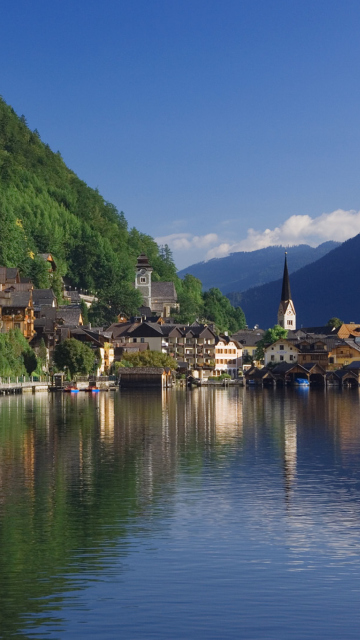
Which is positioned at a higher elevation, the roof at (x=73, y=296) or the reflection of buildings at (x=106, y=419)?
the roof at (x=73, y=296)

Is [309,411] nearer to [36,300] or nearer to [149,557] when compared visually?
[149,557]

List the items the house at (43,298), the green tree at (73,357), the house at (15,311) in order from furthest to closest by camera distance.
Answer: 1. the house at (43,298)
2. the house at (15,311)
3. the green tree at (73,357)

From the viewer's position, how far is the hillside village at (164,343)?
129500 mm

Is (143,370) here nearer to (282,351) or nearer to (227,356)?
(282,351)

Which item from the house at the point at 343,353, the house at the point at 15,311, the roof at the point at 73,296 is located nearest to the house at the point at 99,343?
the house at the point at 15,311

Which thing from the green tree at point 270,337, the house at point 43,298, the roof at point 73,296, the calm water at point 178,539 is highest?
the roof at point 73,296

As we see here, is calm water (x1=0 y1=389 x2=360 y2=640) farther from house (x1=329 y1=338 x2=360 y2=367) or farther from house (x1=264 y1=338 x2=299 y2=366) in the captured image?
house (x1=264 y1=338 x2=299 y2=366)

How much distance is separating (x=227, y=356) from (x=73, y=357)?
6286 cm

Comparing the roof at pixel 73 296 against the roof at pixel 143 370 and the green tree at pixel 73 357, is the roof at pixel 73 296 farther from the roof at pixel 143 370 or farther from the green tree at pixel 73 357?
the green tree at pixel 73 357

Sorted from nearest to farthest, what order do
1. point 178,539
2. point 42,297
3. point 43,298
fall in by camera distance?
1. point 178,539
2. point 43,298
3. point 42,297

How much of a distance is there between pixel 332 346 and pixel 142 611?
149 metres

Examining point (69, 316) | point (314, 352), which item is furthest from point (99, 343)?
point (314, 352)

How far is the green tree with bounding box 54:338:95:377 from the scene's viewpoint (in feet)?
400

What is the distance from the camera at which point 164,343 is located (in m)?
163
